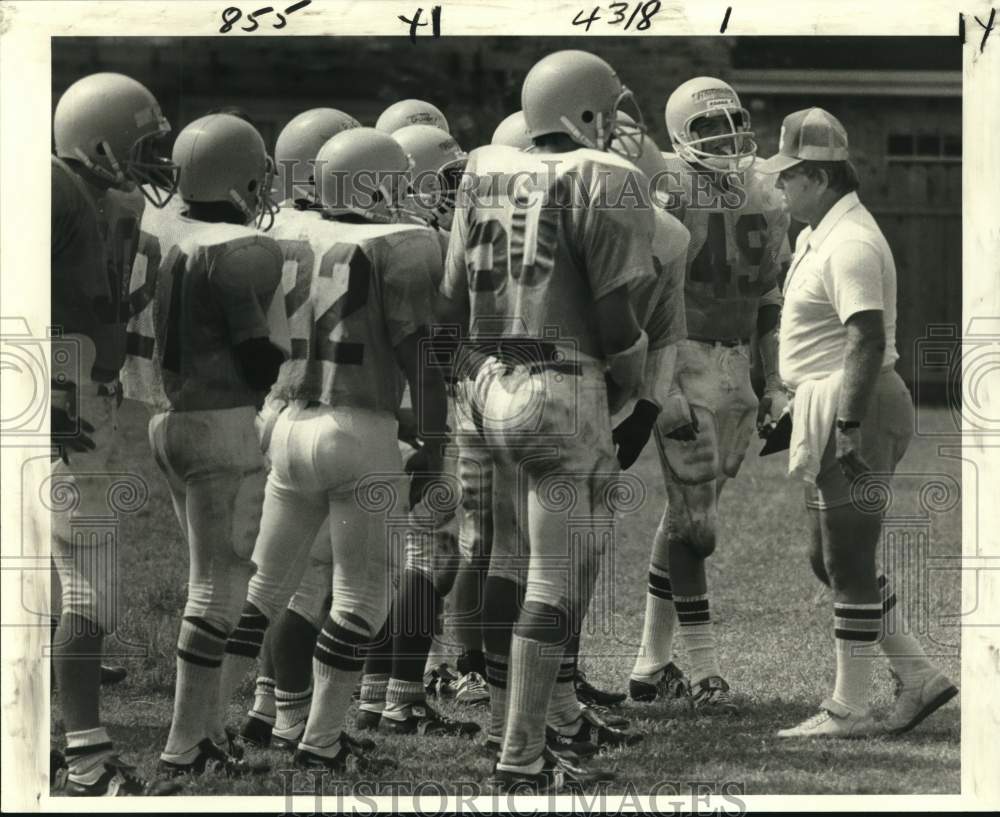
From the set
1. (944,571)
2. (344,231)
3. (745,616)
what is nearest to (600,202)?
(344,231)

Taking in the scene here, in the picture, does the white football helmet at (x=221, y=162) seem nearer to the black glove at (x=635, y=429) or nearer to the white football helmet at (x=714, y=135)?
the black glove at (x=635, y=429)

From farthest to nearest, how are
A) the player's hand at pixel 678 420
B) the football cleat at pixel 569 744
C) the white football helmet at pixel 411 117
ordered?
1. the white football helmet at pixel 411 117
2. the player's hand at pixel 678 420
3. the football cleat at pixel 569 744

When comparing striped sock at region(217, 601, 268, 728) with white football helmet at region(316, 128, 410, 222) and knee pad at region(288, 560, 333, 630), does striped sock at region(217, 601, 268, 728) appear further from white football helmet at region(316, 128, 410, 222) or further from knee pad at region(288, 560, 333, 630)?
white football helmet at region(316, 128, 410, 222)

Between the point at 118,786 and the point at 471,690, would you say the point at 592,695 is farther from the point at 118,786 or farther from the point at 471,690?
the point at 118,786

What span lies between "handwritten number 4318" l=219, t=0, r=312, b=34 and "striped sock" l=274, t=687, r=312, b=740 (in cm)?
221

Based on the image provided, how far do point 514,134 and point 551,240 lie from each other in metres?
1.32

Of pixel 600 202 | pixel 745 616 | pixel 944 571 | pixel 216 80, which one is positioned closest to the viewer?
pixel 600 202

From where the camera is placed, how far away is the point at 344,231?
6.11 meters

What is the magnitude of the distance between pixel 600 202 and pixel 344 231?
905 millimetres

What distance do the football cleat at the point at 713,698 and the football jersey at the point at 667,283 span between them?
139 centimetres

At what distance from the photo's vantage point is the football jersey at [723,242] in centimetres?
743

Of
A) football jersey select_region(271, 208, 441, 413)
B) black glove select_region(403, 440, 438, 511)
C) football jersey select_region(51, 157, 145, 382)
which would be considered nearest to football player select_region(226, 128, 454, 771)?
football jersey select_region(271, 208, 441, 413)

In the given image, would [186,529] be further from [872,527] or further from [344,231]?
[872,527]

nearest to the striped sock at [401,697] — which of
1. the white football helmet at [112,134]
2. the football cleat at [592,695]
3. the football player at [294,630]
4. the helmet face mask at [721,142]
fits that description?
the football player at [294,630]
